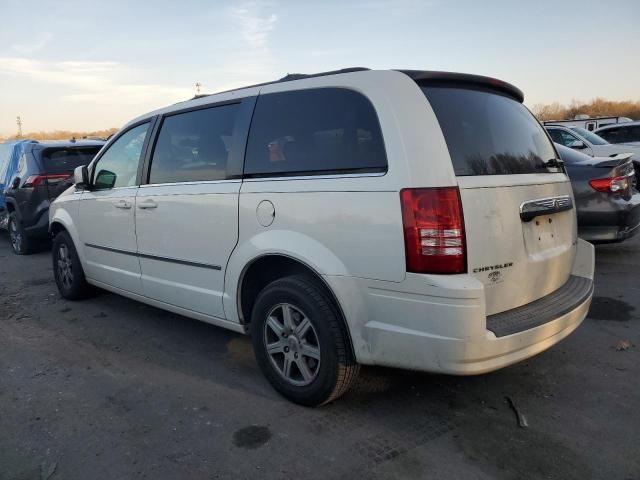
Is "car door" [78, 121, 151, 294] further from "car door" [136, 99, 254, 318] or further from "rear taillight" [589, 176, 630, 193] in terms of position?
"rear taillight" [589, 176, 630, 193]

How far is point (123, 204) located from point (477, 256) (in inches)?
118

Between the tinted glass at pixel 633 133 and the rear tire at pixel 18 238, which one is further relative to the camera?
the tinted glass at pixel 633 133

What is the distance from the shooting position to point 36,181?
7.85 m

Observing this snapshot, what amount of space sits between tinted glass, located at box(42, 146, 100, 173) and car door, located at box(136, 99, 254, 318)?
4.77 metres

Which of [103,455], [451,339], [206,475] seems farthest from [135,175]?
[451,339]

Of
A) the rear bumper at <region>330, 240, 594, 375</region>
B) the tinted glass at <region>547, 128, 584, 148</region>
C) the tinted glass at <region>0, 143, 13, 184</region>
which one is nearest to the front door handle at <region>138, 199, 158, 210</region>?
the rear bumper at <region>330, 240, 594, 375</region>

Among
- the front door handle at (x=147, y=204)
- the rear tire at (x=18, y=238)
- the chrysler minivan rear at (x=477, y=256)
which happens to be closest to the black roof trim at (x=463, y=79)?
the chrysler minivan rear at (x=477, y=256)

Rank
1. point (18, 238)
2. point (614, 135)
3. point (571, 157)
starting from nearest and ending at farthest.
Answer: point (571, 157) < point (18, 238) < point (614, 135)

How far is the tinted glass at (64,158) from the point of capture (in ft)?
26.2

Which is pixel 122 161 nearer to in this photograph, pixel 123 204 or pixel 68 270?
pixel 123 204

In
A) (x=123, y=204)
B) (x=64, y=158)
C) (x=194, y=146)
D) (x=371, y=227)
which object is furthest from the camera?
(x=64, y=158)

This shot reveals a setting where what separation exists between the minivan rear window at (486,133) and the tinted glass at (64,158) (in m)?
7.04

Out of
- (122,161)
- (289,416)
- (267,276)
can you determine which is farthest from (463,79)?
(122,161)

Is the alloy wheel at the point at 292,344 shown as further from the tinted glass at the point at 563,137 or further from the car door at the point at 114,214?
the tinted glass at the point at 563,137
